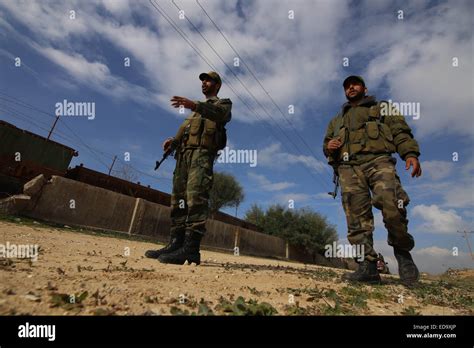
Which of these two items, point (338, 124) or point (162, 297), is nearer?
point (162, 297)

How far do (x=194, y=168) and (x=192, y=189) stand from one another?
279 millimetres

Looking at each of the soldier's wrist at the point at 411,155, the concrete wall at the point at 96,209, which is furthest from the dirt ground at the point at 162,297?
the concrete wall at the point at 96,209

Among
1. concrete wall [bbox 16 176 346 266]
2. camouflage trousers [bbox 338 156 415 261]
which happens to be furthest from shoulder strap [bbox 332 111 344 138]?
concrete wall [bbox 16 176 346 266]

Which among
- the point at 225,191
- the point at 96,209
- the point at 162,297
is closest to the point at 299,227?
the point at 225,191

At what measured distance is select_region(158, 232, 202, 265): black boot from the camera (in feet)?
10.6

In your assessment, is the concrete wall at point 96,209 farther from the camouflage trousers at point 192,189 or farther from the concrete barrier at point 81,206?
the camouflage trousers at point 192,189

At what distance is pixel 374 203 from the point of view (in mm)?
3197

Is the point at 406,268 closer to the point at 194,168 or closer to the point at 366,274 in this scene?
the point at 366,274

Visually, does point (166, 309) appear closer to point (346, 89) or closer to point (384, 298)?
point (384, 298)

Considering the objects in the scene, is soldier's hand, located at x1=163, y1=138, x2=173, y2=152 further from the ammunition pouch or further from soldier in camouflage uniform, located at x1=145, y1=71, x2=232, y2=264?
the ammunition pouch

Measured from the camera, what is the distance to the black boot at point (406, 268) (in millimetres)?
3094

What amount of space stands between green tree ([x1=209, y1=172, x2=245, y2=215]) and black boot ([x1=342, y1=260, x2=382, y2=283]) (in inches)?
1103
